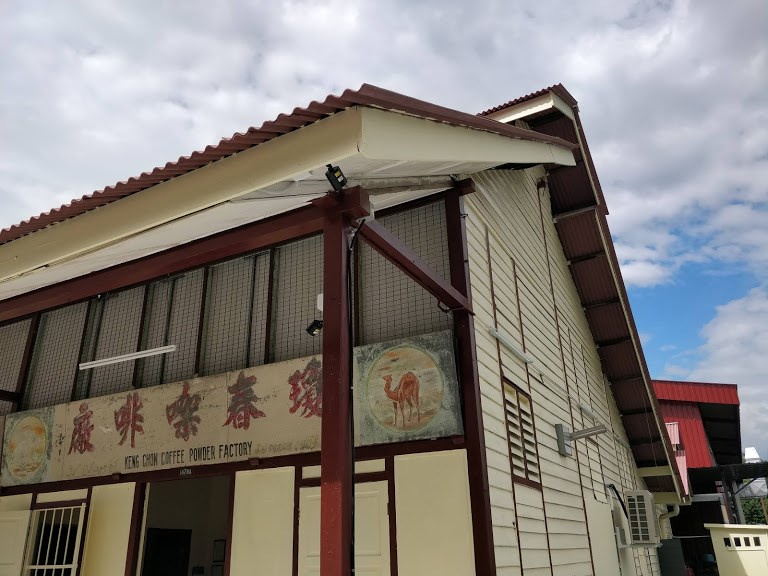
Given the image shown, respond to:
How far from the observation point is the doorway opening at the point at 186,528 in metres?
10.3

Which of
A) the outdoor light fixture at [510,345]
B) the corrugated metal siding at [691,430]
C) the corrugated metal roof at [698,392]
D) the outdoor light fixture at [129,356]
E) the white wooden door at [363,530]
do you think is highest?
the corrugated metal roof at [698,392]

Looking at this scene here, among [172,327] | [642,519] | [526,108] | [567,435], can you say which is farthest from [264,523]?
[642,519]

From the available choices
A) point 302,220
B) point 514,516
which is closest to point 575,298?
point 514,516

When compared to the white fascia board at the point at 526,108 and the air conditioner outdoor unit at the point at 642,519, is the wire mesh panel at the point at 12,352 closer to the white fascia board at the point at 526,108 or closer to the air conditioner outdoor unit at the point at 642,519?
the white fascia board at the point at 526,108

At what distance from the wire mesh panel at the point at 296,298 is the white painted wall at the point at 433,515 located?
1.79 meters

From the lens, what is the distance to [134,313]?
27.7ft

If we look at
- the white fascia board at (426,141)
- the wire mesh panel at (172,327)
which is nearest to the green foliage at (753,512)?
the wire mesh panel at (172,327)

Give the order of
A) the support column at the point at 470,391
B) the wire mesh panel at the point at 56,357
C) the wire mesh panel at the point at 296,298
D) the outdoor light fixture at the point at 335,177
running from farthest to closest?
the wire mesh panel at the point at 56,357 < the wire mesh panel at the point at 296,298 < the support column at the point at 470,391 < the outdoor light fixture at the point at 335,177

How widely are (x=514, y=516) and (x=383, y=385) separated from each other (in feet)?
6.02

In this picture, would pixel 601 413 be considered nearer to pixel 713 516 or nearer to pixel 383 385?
pixel 383 385

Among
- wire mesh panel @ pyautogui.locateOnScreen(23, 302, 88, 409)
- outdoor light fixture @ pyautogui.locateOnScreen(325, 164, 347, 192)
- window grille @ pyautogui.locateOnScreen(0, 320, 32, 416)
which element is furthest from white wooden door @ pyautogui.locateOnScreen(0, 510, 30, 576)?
outdoor light fixture @ pyautogui.locateOnScreen(325, 164, 347, 192)

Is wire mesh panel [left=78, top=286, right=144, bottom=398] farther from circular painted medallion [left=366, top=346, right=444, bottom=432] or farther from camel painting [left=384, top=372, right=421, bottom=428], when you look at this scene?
camel painting [left=384, top=372, right=421, bottom=428]

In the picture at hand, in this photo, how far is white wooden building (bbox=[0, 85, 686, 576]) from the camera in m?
4.09

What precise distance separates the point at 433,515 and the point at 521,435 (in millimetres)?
1898
